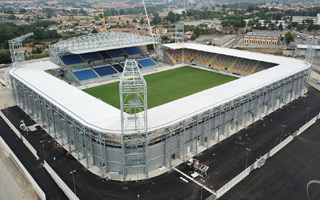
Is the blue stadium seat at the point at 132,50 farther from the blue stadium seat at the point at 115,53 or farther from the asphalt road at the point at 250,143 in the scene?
the asphalt road at the point at 250,143

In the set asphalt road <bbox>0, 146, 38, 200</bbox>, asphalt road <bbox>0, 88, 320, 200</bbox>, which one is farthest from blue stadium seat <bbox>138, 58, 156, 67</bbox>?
asphalt road <bbox>0, 146, 38, 200</bbox>

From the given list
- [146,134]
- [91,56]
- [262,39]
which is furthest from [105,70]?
[262,39]

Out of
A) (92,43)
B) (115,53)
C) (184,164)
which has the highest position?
(92,43)

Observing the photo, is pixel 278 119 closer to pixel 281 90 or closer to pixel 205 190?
pixel 281 90

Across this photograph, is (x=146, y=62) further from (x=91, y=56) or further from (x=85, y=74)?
(x=85, y=74)

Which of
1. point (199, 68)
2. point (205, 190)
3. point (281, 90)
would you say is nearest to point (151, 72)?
point (199, 68)
